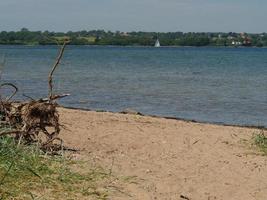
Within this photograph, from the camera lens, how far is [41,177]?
19.1ft

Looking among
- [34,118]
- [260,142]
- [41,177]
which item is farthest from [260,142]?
[41,177]

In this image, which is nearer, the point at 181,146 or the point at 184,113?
the point at 181,146

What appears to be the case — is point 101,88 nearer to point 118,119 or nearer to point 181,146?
point 118,119

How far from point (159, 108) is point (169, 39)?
10533 centimetres

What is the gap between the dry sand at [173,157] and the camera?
643 cm

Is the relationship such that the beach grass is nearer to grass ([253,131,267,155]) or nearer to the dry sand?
grass ([253,131,267,155])

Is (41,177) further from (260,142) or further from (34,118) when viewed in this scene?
(260,142)

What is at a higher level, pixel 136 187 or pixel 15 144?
pixel 15 144

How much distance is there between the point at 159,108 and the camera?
663 inches

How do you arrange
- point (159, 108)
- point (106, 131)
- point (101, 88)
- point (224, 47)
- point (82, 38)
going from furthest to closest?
point (224, 47) < point (82, 38) < point (101, 88) < point (159, 108) < point (106, 131)

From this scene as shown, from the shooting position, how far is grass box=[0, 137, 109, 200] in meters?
5.43

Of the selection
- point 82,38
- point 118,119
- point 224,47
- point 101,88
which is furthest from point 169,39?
point 118,119

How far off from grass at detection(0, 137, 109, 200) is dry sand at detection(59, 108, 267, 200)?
1.03ft

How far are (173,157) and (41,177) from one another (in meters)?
2.56
